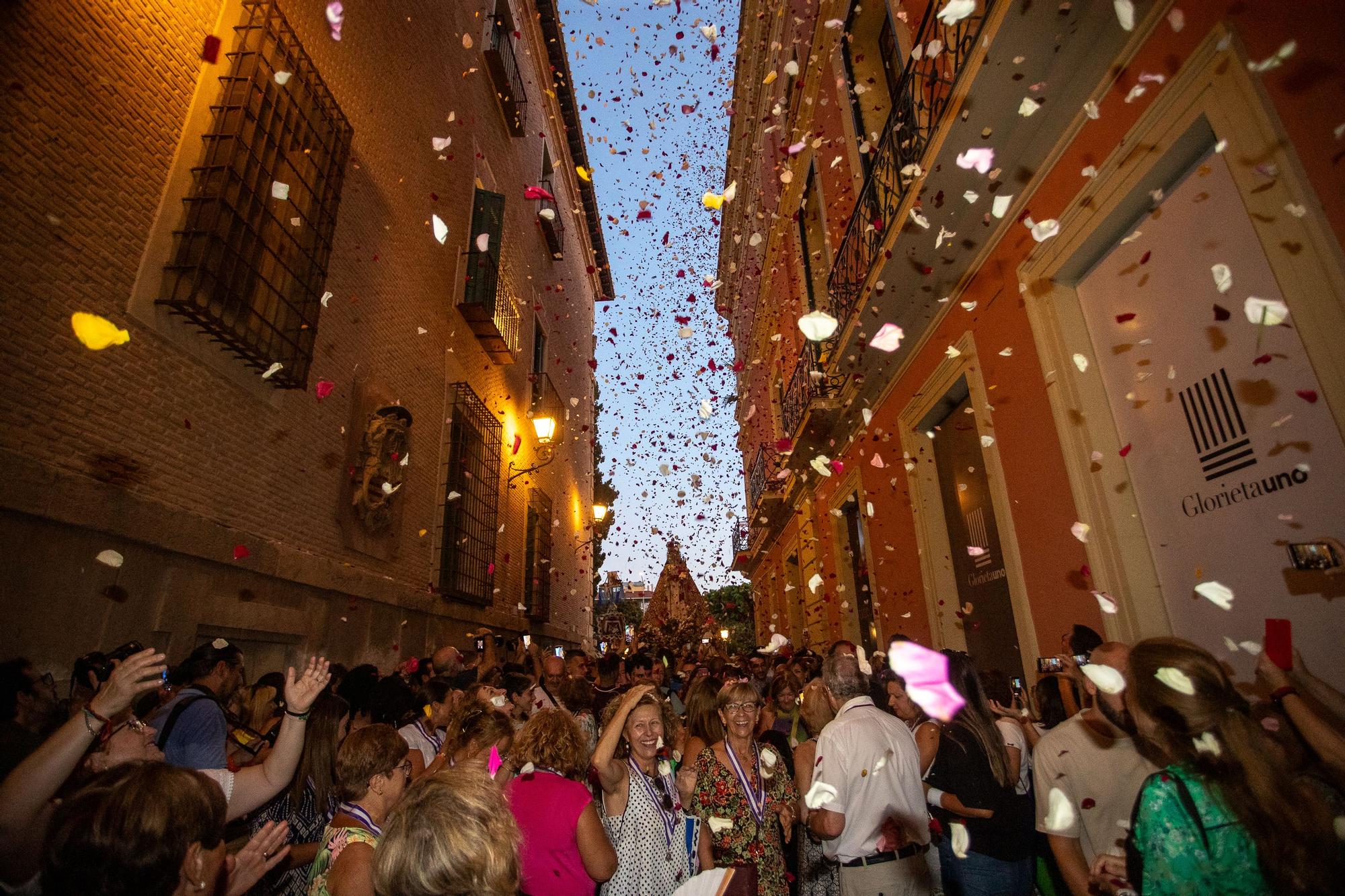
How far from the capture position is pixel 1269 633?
2350 millimetres

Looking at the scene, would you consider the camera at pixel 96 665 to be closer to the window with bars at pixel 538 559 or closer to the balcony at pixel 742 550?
the window with bars at pixel 538 559

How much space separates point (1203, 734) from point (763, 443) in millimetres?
13026

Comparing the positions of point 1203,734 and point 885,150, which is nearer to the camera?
point 1203,734

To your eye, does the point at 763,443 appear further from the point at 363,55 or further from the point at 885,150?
the point at 363,55

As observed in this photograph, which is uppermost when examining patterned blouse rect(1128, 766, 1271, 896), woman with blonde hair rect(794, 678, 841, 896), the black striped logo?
the black striped logo

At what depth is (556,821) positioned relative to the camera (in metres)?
2.62

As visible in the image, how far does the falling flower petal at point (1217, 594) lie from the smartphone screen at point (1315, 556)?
1.09 m

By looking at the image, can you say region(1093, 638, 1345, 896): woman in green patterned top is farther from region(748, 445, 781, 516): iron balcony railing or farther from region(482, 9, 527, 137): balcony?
region(482, 9, 527, 137): balcony

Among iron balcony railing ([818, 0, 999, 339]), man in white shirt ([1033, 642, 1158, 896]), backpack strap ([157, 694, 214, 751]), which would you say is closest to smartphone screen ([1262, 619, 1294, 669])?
man in white shirt ([1033, 642, 1158, 896])

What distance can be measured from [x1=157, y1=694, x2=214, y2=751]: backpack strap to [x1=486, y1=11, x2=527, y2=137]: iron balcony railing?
12692 millimetres

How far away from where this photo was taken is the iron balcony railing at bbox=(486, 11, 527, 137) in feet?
42.2

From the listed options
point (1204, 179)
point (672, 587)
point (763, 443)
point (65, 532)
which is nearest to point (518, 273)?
point (763, 443)

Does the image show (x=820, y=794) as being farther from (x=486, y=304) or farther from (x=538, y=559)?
(x=538, y=559)

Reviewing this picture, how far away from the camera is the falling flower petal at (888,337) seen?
729 cm
